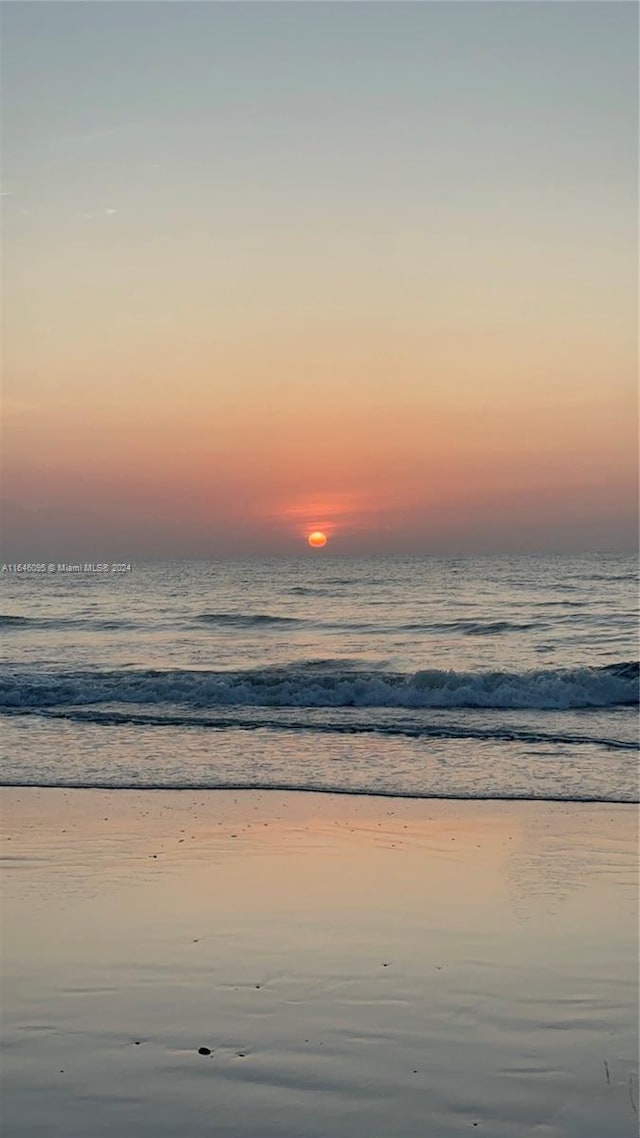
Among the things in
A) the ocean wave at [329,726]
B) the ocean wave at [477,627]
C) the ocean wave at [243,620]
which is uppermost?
the ocean wave at [243,620]

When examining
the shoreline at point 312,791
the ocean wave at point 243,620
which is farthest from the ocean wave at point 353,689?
the ocean wave at point 243,620

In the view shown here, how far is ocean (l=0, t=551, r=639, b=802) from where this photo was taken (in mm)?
15398

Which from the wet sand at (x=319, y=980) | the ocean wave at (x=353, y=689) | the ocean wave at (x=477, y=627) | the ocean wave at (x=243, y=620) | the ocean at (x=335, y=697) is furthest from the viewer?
the ocean wave at (x=243, y=620)

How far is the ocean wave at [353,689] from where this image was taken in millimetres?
24531

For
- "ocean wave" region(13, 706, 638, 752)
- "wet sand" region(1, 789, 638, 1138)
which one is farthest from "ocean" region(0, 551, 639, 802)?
"wet sand" region(1, 789, 638, 1138)

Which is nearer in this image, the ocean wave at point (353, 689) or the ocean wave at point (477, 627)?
the ocean wave at point (353, 689)

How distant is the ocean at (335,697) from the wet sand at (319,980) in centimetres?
327

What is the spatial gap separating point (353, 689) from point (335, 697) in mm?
508

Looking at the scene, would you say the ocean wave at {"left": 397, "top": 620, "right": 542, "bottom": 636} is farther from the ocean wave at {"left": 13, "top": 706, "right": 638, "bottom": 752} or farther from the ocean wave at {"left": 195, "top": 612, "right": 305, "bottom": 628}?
the ocean wave at {"left": 13, "top": 706, "right": 638, "bottom": 752}

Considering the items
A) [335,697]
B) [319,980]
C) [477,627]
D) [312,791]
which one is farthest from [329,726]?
[477,627]

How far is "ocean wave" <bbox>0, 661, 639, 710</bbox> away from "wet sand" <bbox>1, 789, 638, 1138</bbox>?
1258 cm

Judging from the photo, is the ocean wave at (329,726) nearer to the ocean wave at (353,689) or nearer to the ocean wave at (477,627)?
the ocean wave at (353,689)

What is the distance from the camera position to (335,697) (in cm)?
2519

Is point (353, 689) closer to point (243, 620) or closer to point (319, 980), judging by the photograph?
point (319, 980)
